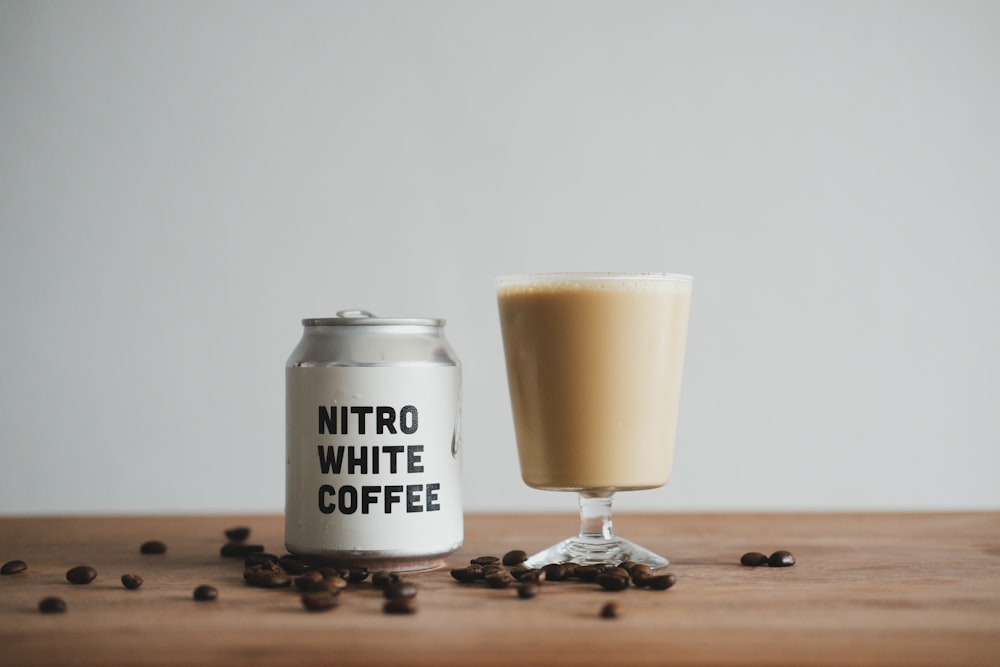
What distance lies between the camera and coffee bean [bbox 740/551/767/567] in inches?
55.8

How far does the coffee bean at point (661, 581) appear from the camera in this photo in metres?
1.23

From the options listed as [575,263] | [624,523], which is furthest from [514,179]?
[624,523]

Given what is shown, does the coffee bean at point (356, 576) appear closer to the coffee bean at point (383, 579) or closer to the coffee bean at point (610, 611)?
the coffee bean at point (383, 579)

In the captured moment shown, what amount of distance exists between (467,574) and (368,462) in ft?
0.65

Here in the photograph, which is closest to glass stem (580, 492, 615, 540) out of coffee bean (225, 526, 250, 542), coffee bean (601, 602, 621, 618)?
coffee bean (601, 602, 621, 618)

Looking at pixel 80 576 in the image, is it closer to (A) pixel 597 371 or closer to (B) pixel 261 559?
(B) pixel 261 559

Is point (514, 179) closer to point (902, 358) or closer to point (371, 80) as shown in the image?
point (371, 80)

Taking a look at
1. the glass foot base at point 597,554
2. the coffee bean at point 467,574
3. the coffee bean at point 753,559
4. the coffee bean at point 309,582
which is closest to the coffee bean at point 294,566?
the coffee bean at point 309,582

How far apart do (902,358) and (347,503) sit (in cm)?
176

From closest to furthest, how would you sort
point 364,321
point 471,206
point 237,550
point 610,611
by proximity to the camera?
1. point 610,611
2. point 364,321
3. point 237,550
4. point 471,206

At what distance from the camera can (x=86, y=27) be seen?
7.95 feet

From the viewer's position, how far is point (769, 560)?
1425 mm

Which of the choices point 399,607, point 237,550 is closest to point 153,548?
point 237,550

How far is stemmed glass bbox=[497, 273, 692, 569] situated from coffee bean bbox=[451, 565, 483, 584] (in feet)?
0.40
